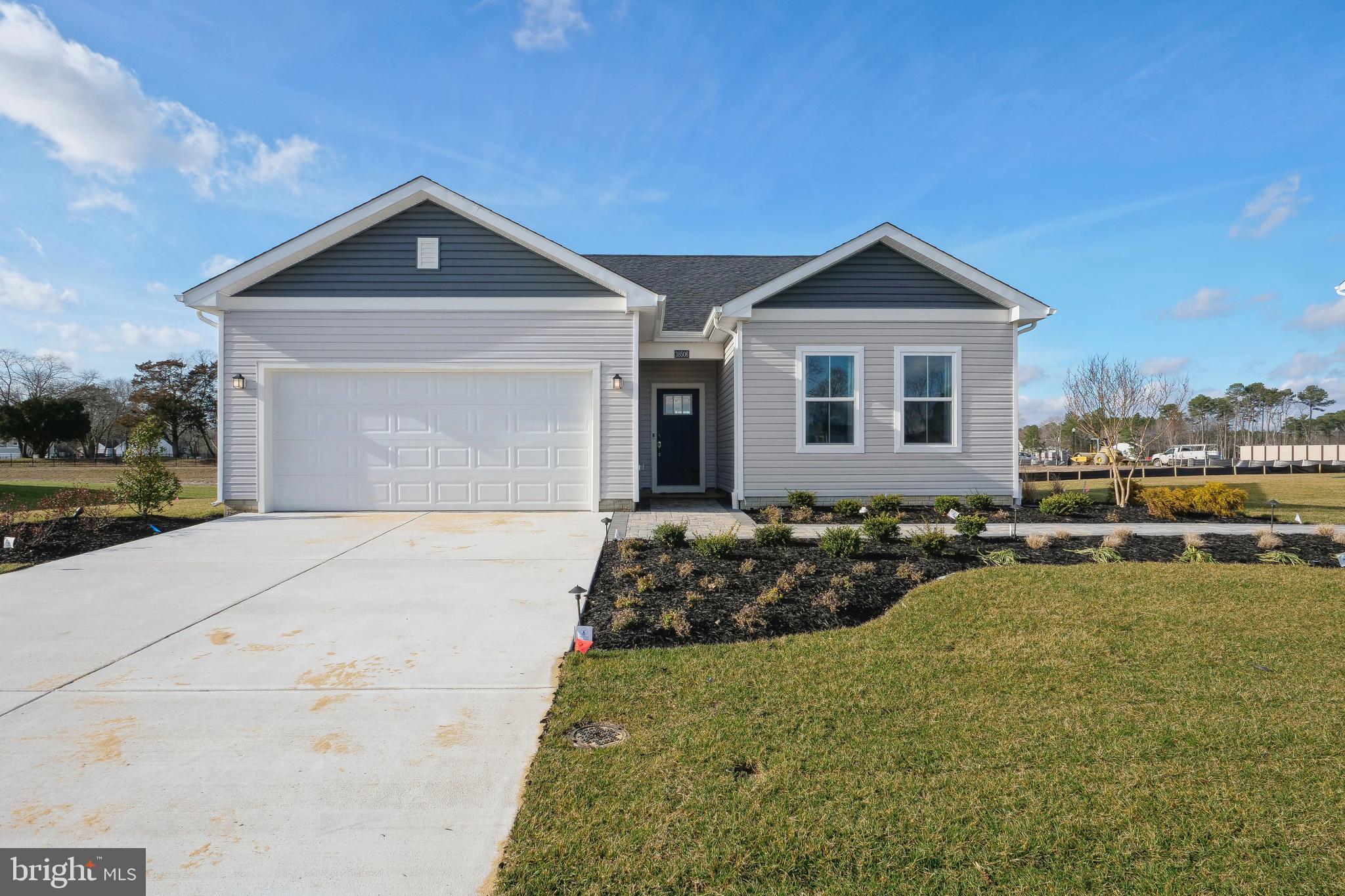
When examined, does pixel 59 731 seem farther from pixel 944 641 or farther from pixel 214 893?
pixel 944 641

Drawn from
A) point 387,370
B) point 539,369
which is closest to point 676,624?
point 539,369

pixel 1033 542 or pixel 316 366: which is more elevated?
pixel 316 366

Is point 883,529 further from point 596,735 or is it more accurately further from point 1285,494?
point 1285,494

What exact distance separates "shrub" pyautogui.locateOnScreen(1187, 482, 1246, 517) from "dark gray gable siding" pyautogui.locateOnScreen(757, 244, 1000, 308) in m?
4.40

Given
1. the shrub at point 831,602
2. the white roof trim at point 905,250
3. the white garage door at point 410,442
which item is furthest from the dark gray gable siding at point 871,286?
the shrub at point 831,602

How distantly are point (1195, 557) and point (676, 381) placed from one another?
9.00 meters

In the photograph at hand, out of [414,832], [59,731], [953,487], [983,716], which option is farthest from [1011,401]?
[59,731]

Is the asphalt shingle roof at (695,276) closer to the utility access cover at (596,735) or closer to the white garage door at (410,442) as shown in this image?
the white garage door at (410,442)

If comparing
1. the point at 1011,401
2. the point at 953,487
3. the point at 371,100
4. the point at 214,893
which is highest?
the point at 371,100

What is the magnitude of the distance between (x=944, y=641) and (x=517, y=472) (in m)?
7.81

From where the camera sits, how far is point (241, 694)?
3.53 m

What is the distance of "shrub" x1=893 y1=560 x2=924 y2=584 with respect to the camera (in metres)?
5.78

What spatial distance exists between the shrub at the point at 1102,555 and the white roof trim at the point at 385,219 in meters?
6.88

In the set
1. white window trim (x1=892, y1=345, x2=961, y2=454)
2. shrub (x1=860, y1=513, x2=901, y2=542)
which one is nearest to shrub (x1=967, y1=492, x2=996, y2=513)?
white window trim (x1=892, y1=345, x2=961, y2=454)
